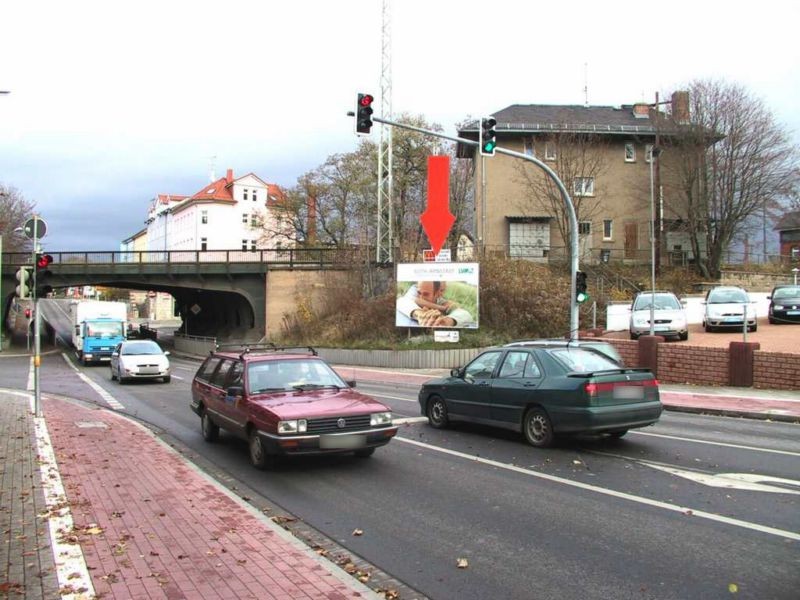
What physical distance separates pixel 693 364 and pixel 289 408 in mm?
14320

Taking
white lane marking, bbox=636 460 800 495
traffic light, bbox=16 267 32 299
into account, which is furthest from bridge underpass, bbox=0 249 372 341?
white lane marking, bbox=636 460 800 495

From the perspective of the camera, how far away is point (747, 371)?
17344 millimetres

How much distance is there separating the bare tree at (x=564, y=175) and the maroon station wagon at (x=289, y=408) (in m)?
→ 33.7

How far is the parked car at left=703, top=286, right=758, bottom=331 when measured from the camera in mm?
26016

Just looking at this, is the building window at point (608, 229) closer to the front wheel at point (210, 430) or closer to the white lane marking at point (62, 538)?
the front wheel at point (210, 430)

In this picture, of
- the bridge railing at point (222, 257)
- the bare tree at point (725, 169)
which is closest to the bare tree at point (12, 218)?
the bridge railing at point (222, 257)

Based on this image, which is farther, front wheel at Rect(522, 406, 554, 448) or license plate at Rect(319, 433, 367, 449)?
front wheel at Rect(522, 406, 554, 448)

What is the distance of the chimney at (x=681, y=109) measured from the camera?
43.2 m

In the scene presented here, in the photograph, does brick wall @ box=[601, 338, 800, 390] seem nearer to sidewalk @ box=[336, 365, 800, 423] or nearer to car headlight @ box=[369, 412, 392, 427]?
sidewalk @ box=[336, 365, 800, 423]

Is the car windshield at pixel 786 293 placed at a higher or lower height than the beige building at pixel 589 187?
lower

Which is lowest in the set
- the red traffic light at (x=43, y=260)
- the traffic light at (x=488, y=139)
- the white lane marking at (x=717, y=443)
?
the white lane marking at (x=717, y=443)

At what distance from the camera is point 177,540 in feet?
17.8

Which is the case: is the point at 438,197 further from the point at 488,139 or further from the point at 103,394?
the point at 103,394

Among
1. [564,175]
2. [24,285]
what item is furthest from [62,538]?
[564,175]
